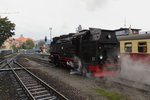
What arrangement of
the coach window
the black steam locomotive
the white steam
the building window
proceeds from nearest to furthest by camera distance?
1. the black steam locomotive
2. the white steam
3. the coach window
4. the building window

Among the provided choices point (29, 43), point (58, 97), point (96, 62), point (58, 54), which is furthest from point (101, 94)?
point (29, 43)

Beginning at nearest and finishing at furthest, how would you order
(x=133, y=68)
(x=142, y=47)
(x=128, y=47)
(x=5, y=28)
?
(x=142, y=47) → (x=133, y=68) → (x=128, y=47) → (x=5, y=28)

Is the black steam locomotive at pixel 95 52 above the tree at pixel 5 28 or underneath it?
underneath

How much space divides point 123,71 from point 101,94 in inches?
229

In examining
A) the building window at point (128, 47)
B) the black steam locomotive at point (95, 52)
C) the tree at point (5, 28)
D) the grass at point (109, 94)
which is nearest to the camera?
the grass at point (109, 94)

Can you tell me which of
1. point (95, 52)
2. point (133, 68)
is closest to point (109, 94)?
point (95, 52)

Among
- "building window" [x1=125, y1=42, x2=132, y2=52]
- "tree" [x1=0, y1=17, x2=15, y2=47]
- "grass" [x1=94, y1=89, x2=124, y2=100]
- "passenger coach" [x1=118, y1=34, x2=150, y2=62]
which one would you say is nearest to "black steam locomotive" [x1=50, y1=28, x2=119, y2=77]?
"grass" [x1=94, y1=89, x2=124, y2=100]

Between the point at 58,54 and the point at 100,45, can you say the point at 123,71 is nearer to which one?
the point at 100,45

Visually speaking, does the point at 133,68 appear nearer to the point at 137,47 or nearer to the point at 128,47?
the point at 137,47

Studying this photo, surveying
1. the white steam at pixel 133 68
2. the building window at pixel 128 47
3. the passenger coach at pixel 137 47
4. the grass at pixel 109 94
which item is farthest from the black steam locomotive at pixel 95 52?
the building window at pixel 128 47

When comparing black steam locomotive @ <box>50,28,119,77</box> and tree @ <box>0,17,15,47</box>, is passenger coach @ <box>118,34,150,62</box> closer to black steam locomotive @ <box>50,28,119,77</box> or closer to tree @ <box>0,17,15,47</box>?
black steam locomotive @ <box>50,28,119,77</box>

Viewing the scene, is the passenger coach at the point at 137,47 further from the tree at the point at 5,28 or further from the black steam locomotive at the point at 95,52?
the tree at the point at 5,28

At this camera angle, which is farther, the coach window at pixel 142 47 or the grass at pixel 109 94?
the coach window at pixel 142 47

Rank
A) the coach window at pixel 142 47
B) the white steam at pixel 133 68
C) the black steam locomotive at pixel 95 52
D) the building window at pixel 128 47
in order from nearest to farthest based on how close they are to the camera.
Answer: the black steam locomotive at pixel 95 52
the white steam at pixel 133 68
the coach window at pixel 142 47
the building window at pixel 128 47
